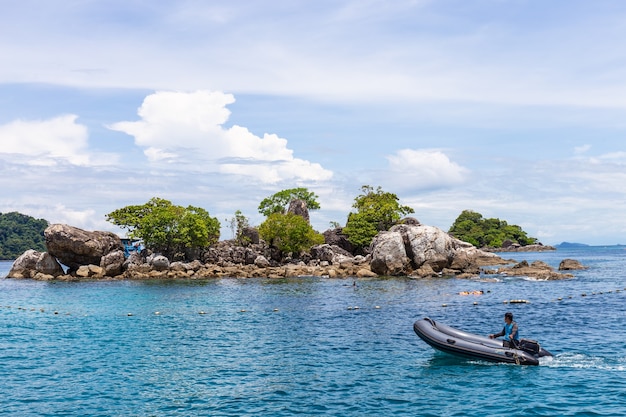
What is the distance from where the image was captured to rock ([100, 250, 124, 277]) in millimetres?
79750

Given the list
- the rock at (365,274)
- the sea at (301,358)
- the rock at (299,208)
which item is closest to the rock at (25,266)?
the sea at (301,358)

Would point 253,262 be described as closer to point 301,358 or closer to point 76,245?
point 76,245

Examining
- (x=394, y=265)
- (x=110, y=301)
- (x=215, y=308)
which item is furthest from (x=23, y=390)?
(x=394, y=265)

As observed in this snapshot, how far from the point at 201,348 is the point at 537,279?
4927 cm

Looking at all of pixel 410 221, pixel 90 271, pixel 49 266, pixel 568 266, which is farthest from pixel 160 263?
pixel 568 266

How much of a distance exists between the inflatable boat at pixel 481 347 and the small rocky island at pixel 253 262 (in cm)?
4334

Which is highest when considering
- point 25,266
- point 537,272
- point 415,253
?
point 415,253

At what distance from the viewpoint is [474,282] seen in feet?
205

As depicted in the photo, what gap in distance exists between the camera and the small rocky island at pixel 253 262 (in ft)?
240

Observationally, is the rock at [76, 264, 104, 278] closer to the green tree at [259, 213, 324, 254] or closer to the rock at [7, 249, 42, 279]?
the rock at [7, 249, 42, 279]

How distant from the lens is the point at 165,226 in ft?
285

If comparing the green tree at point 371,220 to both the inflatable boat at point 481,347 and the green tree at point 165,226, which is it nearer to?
the green tree at point 165,226

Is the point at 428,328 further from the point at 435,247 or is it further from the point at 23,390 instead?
the point at 435,247

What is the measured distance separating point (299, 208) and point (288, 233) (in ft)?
52.0
